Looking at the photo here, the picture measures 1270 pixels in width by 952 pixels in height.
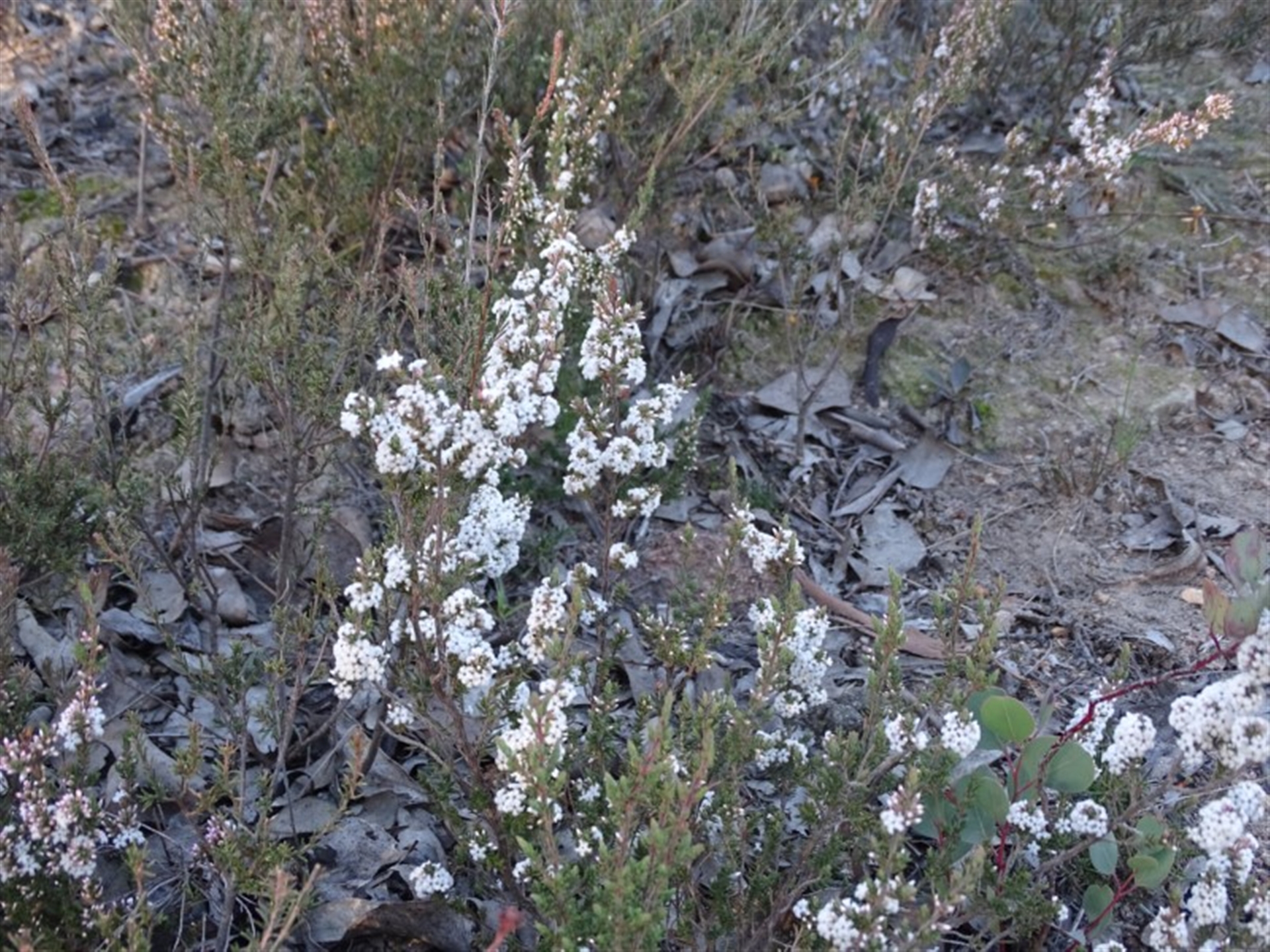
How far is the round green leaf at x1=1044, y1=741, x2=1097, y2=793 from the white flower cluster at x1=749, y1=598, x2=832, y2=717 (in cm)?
49

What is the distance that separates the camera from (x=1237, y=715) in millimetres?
2145

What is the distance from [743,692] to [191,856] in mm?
1434

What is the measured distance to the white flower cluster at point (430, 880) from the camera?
248 cm

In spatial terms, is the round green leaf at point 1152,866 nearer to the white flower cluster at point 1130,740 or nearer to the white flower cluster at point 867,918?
the white flower cluster at point 1130,740

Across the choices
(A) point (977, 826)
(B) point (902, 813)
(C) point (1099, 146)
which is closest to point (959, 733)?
(B) point (902, 813)

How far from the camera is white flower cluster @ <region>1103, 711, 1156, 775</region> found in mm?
2357

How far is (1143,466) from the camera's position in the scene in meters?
4.20

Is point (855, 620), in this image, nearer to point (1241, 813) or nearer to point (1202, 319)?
point (1241, 813)

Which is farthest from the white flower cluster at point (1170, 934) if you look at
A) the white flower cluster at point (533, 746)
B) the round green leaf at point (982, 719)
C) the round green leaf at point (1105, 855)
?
the white flower cluster at point (533, 746)

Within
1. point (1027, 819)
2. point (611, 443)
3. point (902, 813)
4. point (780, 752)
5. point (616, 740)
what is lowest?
point (616, 740)

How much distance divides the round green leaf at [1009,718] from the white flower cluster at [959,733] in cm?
29

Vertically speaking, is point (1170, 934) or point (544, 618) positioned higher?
point (544, 618)

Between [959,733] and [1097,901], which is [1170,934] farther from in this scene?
[959,733]

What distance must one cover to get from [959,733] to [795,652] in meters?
0.40
